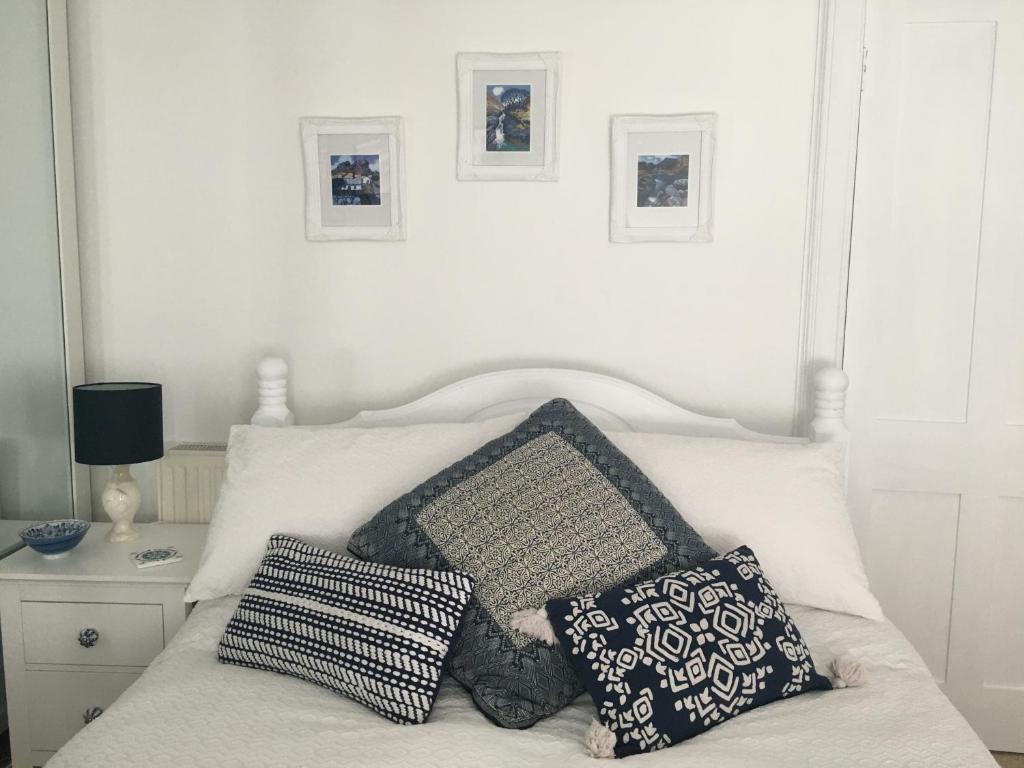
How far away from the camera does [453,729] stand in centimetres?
148

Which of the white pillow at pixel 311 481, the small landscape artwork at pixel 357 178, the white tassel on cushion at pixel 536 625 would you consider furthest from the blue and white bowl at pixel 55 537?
the white tassel on cushion at pixel 536 625

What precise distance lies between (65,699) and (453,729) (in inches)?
49.9

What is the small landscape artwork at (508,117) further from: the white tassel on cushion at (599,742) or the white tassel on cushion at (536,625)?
the white tassel on cushion at (599,742)

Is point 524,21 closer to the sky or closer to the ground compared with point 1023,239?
closer to the sky

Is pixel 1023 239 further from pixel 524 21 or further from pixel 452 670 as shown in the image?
pixel 452 670

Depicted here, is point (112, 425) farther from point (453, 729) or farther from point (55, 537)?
point (453, 729)

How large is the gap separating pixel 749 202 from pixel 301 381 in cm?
Result: 139

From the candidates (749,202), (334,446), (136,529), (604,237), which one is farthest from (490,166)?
(136,529)

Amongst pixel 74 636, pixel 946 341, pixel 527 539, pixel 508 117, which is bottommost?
pixel 74 636

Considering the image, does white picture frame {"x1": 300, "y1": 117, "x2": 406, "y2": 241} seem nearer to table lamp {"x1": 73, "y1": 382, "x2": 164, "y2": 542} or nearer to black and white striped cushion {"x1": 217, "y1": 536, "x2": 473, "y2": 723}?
table lamp {"x1": 73, "y1": 382, "x2": 164, "y2": 542}

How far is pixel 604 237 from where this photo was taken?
97.9 inches

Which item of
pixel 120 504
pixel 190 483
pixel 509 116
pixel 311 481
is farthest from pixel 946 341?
pixel 120 504

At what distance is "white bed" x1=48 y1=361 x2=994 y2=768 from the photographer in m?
1.39

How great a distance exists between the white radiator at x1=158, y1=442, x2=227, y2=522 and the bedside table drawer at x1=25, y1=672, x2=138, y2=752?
1.65ft
